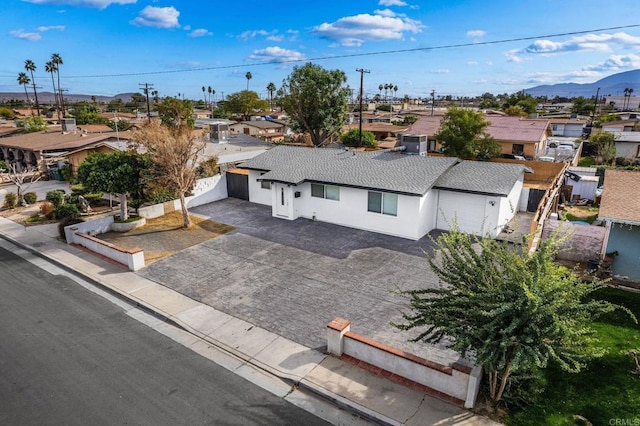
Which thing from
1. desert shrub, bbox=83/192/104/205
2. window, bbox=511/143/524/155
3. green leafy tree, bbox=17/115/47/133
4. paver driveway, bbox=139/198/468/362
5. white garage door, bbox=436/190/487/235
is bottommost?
paver driveway, bbox=139/198/468/362

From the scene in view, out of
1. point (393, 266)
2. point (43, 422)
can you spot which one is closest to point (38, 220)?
point (43, 422)

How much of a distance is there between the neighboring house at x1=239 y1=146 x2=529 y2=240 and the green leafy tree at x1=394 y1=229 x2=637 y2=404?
10.4m

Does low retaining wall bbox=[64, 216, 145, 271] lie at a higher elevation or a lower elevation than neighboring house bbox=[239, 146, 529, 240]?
lower

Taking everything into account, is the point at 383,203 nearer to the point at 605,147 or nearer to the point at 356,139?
the point at 356,139

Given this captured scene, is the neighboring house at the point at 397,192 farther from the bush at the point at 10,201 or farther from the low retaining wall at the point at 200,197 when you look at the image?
the bush at the point at 10,201

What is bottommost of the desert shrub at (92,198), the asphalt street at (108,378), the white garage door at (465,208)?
the asphalt street at (108,378)

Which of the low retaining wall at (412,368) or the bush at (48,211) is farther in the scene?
the bush at (48,211)

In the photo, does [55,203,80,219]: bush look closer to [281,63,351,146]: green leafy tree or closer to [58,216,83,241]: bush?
[58,216,83,241]: bush

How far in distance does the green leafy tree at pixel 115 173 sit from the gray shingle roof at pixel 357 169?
697 cm

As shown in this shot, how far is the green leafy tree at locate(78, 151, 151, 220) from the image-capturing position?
20.4 metres

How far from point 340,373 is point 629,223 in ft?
40.3

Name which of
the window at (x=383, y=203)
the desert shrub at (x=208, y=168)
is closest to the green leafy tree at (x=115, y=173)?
the desert shrub at (x=208, y=168)

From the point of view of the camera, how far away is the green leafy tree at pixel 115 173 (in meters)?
20.4

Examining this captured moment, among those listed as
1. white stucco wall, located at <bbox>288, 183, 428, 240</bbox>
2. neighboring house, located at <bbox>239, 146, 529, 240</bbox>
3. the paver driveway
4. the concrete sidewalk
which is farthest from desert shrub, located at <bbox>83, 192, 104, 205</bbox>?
white stucco wall, located at <bbox>288, 183, 428, 240</bbox>
